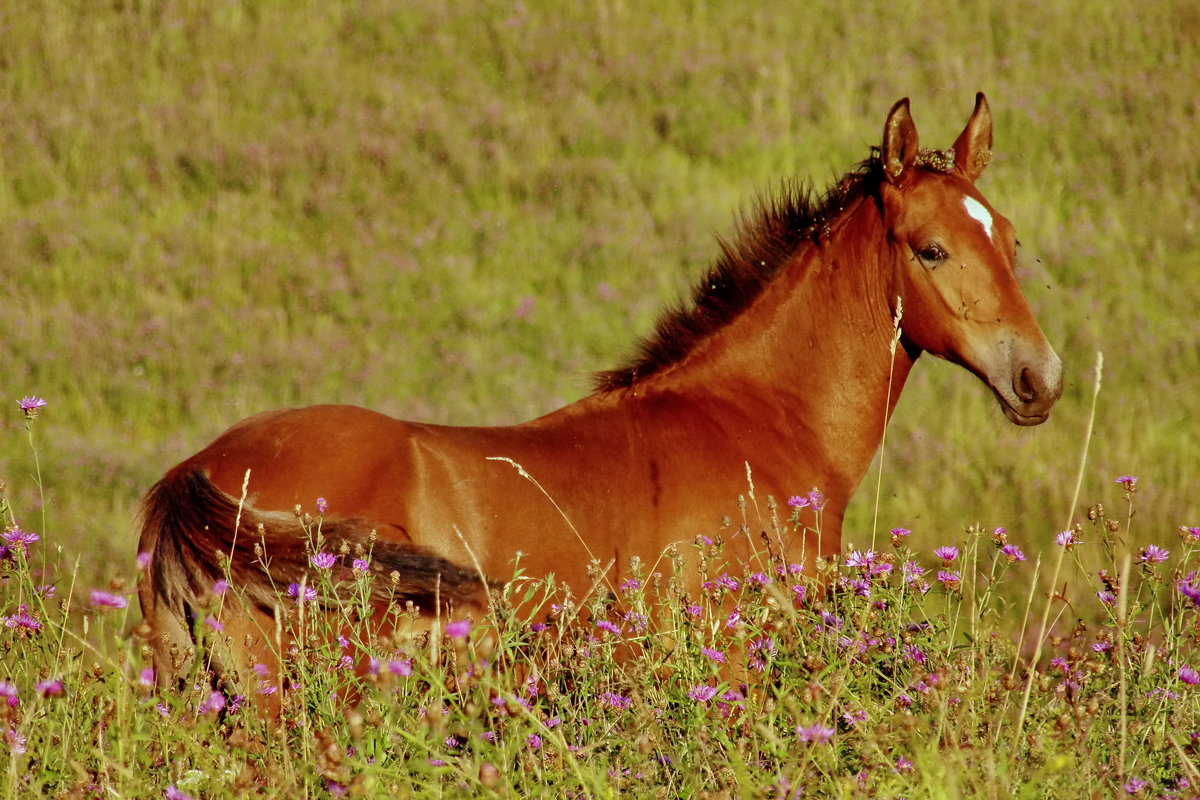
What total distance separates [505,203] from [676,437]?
8.15 meters

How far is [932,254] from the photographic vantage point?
4.71 meters

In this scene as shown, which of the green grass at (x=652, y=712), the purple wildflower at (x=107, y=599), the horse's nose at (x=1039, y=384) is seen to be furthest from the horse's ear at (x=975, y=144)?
the purple wildflower at (x=107, y=599)

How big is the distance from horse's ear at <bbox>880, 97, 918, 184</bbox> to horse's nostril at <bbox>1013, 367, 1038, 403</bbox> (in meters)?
0.91

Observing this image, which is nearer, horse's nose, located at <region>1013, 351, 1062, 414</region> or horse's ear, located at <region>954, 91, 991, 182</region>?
horse's nose, located at <region>1013, 351, 1062, 414</region>

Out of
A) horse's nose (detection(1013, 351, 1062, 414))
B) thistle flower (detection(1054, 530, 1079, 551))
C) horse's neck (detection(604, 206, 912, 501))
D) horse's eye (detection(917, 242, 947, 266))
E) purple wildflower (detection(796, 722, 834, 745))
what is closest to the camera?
purple wildflower (detection(796, 722, 834, 745))

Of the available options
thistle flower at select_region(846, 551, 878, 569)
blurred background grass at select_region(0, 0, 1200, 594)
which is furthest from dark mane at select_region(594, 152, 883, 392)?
blurred background grass at select_region(0, 0, 1200, 594)

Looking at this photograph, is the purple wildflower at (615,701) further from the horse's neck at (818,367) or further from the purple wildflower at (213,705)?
the horse's neck at (818,367)

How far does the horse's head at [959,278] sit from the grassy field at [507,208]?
265cm

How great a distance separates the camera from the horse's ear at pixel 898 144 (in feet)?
15.6

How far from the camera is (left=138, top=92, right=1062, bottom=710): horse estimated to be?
3.83 meters

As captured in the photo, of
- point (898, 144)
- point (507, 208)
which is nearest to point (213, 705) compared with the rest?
point (898, 144)

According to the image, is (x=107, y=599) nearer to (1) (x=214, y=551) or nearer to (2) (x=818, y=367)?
(1) (x=214, y=551)

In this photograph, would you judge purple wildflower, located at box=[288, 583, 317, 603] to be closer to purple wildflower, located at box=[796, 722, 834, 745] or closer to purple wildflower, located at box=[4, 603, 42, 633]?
purple wildflower, located at box=[4, 603, 42, 633]

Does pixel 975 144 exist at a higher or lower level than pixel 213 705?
higher
